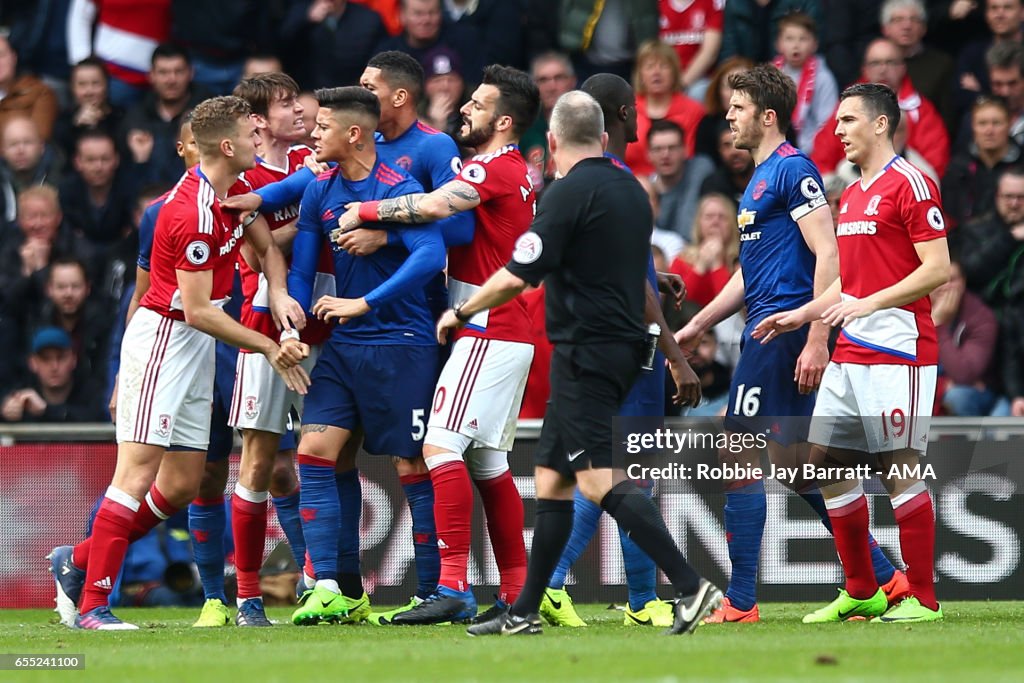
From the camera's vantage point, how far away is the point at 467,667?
6230mm

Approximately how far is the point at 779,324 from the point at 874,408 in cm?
61

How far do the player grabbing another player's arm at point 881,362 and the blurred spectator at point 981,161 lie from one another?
14.0 ft

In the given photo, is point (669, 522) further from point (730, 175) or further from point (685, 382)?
point (730, 175)

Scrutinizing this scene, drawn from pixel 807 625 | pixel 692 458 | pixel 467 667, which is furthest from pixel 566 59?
pixel 467 667

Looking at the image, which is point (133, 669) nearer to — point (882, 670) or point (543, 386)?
point (882, 670)

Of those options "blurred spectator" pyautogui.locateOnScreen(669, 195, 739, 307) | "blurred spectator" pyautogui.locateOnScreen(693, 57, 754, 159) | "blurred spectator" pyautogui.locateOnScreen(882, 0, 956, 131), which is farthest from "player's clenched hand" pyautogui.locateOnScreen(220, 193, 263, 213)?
"blurred spectator" pyautogui.locateOnScreen(882, 0, 956, 131)

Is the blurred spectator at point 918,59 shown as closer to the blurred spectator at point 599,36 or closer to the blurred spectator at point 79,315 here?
the blurred spectator at point 599,36

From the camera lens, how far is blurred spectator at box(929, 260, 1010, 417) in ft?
38.5

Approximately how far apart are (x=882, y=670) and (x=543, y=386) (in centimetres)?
588

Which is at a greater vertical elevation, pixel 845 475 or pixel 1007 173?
pixel 1007 173

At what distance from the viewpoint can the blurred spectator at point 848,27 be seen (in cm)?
1378

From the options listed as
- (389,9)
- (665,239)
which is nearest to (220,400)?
(665,239)

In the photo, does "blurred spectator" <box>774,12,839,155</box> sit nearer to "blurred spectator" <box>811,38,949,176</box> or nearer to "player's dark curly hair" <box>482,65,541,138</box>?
"blurred spectator" <box>811,38,949,176</box>

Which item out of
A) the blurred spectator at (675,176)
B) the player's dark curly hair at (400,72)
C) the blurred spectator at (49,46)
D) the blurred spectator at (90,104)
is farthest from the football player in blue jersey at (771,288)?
the blurred spectator at (49,46)
